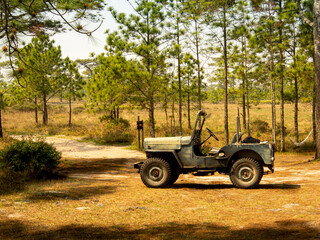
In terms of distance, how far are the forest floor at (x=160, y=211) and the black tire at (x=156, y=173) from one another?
0.23m

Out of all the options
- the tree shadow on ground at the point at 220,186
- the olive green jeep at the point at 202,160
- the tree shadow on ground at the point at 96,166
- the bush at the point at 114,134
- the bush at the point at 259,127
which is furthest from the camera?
the bush at the point at 259,127

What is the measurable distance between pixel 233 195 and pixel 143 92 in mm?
13627

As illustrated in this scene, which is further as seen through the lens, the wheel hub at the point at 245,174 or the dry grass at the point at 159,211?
the wheel hub at the point at 245,174

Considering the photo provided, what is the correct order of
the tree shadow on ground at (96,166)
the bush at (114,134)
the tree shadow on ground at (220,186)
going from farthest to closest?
the bush at (114,134) < the tree shadow on ground at (96,166) < the tree shadow on ground at (220,186)

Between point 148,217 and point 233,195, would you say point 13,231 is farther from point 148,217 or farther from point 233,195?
point 233,195

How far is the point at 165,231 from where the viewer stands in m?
4.64

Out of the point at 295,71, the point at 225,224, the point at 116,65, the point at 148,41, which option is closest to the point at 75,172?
the point at 225,224

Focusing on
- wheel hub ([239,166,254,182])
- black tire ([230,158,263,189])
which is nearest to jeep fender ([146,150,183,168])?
black tire ([230,158,263,189])

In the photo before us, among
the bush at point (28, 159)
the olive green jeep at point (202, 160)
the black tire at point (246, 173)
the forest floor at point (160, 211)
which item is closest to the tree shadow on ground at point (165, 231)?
the forest floor at point (160, 211)

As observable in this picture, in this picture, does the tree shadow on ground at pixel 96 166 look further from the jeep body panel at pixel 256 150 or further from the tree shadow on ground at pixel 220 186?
the jeep body panel at pixel 256 150

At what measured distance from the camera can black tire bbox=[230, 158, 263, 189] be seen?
303 inches

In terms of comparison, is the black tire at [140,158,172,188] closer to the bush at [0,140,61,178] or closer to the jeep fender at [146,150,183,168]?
the jeep fender at [146,150,183,168]

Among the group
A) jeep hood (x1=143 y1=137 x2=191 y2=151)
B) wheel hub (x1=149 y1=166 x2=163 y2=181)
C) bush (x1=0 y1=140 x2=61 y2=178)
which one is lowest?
wheel hub (x1=149 y1=166 x2=163 y2=181)

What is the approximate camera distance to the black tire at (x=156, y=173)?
8.18 metres
